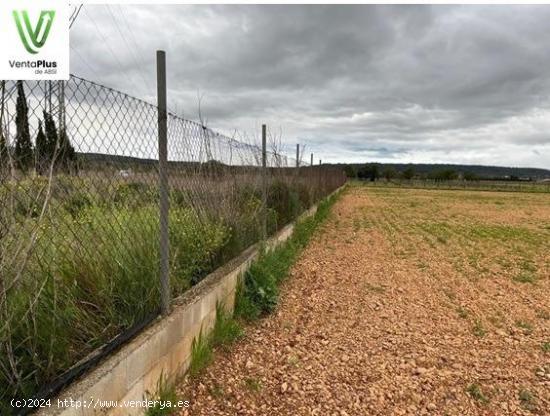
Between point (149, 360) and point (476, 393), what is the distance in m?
2.24

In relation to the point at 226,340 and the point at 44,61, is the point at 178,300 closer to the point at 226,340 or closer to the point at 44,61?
the point at 226,340

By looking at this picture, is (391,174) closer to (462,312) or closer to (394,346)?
(462,312)

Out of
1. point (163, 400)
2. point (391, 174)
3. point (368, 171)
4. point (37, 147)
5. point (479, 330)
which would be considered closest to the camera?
point (37, 147)

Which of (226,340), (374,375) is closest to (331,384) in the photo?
(374,375)

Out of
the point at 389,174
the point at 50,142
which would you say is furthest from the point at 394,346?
the point at 389,174

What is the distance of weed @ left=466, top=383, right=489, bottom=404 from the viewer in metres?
3.06

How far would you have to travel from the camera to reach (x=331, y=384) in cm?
325

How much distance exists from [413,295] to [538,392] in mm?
2358

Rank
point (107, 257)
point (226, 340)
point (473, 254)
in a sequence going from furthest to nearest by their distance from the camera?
point (473, 254)
point (226, 340)
point (107, 257)

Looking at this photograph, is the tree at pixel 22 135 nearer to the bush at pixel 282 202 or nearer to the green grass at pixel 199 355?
the green grass at pixel 199 355

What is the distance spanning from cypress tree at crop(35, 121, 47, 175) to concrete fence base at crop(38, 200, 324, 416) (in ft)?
3.32

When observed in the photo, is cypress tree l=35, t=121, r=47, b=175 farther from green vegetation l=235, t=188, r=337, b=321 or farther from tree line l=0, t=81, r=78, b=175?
green vegetation l=235, t=188, r=337, b=321

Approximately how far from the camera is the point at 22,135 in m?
1.94

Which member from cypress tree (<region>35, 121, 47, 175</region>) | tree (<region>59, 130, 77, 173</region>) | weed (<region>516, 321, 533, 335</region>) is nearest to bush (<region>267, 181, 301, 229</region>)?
weed (<region>516, 321, 533, 335</region>)
